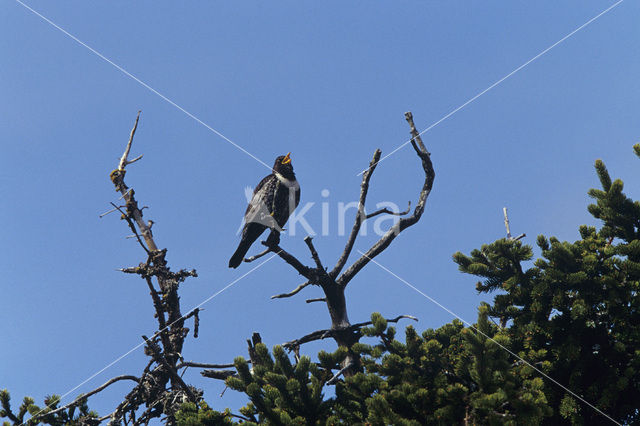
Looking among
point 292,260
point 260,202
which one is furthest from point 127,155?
point 292,260

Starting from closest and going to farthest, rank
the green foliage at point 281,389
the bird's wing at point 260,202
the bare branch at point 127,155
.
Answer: the green foliage at point 281,389
the bare branch at point 127,155
the bird's wing at point 260,202

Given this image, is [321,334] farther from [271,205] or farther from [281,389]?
[271,205]

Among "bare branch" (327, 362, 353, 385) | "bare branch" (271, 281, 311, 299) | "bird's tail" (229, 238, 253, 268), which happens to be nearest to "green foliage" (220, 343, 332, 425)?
"bare branch" (327, 362, 353, 385)

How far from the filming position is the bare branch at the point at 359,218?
20.7 ft

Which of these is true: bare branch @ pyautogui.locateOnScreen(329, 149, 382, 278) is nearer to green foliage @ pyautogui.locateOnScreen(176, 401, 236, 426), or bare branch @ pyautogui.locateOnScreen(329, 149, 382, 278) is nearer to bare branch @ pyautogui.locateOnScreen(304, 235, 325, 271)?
bare branch @ pyautogui.locateOnScreen(304, 235, 325, 271)

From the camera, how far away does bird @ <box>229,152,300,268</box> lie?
8438 millimetres

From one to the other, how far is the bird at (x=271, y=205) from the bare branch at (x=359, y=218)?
1988 millimetres

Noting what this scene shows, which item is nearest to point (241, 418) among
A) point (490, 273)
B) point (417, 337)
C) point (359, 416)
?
point (359, 416)

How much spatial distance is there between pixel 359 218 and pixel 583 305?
2.52m

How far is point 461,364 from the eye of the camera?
15.3 ft

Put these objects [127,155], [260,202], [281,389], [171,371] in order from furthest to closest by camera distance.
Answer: [260,202]
[127,155]
[171,371]
[281,389]

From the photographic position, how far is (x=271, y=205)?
8.62m

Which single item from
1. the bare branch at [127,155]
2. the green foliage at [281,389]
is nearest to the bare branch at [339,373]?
the green foliage at [281,389]

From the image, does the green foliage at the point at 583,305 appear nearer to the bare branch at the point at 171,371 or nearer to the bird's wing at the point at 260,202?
the bare branch at the point at 171,371
